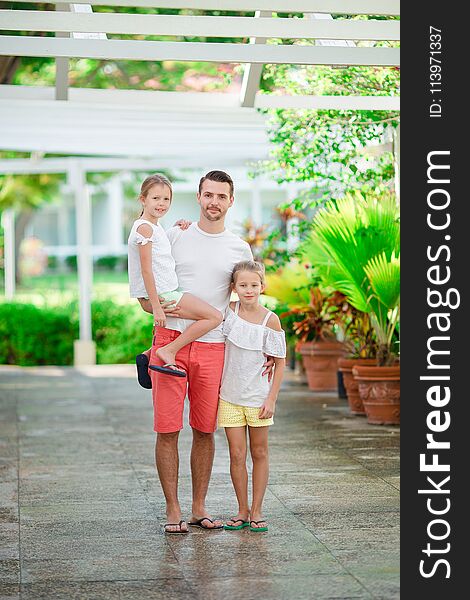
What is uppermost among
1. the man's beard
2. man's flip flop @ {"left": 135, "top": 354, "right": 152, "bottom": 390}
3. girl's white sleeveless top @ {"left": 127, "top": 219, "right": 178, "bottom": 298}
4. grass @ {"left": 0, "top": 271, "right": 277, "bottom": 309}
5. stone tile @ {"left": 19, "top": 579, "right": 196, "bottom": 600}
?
the man's beard

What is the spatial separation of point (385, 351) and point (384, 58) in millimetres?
3031

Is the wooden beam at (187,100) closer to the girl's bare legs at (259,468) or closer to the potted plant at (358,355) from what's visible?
the potted plant at (358,355)

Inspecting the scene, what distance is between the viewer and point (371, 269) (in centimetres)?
921

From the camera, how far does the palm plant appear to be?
30.6 feet

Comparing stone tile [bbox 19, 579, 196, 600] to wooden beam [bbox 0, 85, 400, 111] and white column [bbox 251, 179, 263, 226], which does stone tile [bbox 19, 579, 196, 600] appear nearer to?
wooden beam [bbox 0, 85, 400, 111]

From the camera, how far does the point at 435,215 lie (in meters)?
4.79

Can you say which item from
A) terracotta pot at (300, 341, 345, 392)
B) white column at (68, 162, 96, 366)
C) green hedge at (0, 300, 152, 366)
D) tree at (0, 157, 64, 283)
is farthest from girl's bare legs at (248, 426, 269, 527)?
tree at (0, 157, 64, 283)

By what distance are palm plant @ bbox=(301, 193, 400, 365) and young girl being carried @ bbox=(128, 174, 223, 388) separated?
138 inches

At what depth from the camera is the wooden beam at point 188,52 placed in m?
7.27

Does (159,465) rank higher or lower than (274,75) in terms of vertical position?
lower

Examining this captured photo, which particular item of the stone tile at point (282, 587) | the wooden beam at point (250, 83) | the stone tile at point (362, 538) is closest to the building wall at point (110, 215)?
the wooden beam at point (250, 83)

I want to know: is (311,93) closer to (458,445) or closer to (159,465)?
(159,465)

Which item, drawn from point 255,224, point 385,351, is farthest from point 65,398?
point 255,224

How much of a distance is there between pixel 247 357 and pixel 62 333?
11.8m
